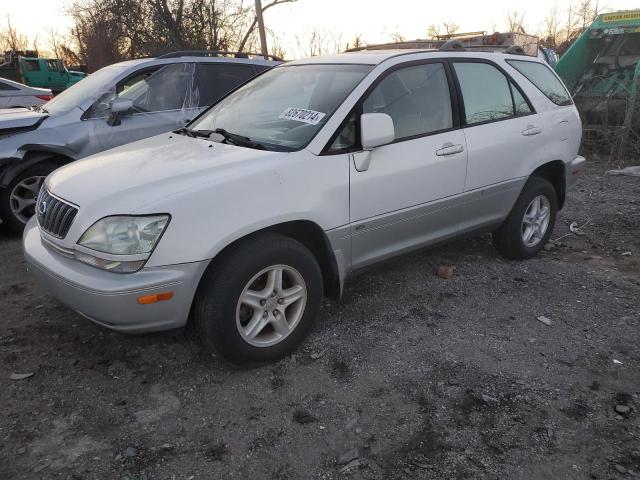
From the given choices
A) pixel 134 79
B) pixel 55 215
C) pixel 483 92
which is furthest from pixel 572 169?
pixel 134 79

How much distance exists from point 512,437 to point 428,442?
0.41 meters

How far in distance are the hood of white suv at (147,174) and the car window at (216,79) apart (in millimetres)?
2808

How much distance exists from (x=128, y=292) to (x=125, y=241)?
9.9 inches

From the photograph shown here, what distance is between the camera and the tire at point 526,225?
14.4 ft

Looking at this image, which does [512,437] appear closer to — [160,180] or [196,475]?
[196,475]

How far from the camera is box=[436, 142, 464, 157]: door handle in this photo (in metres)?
3.59

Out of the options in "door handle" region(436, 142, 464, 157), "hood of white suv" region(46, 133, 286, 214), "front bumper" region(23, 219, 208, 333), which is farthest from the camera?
"door handle" region(436, 142, 464, 157)

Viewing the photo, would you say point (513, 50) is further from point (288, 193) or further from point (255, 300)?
point (255, 300)

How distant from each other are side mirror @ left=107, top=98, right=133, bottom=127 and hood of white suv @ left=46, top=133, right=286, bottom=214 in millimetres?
2020

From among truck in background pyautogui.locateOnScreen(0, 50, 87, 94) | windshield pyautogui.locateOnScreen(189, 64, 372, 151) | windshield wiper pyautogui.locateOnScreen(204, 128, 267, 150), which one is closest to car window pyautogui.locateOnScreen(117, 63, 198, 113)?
windshield pyautogui.locateOnScreen(189, 64, 372, 151)

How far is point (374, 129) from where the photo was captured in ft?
9.95

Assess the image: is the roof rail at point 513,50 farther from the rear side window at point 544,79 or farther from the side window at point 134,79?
the side window at point 134,79

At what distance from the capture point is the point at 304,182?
9.66 ft

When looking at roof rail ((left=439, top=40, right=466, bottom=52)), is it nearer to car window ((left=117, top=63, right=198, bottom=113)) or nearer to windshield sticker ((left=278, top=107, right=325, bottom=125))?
windshield sticker ((left=278, top=107, right=325, bottom=125))
